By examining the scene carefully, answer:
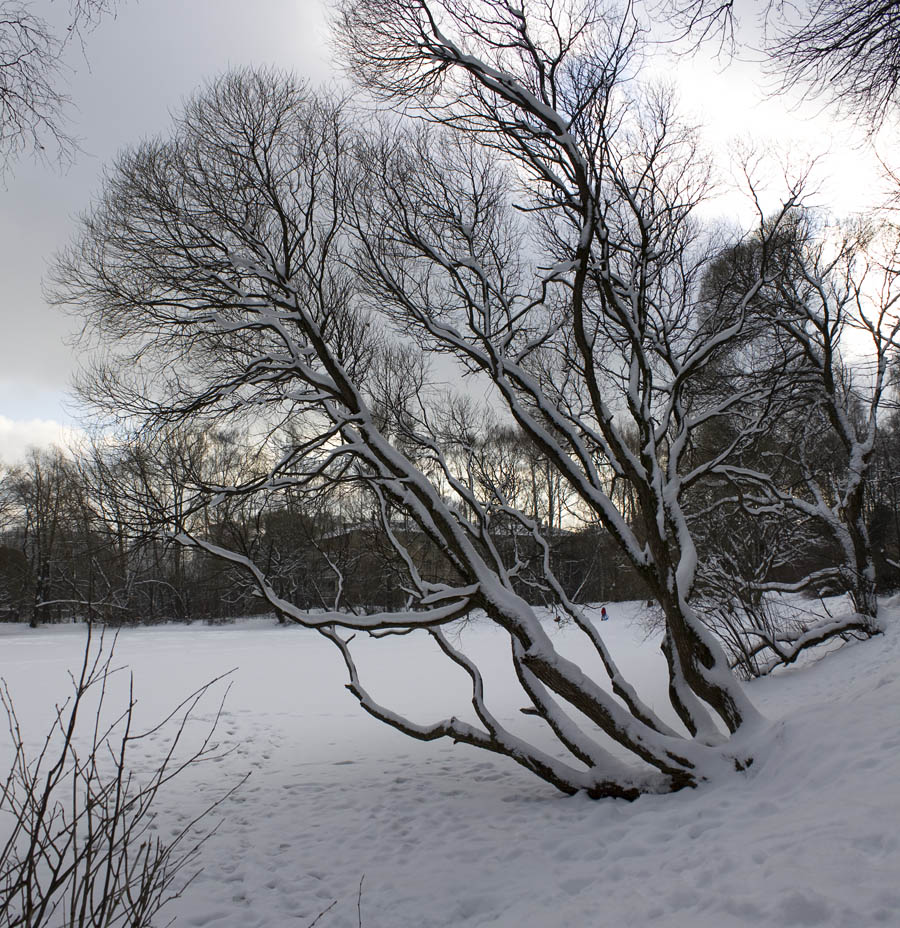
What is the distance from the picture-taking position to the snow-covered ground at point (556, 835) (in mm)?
3031

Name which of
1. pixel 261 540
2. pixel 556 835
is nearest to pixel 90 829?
pixel 556 835

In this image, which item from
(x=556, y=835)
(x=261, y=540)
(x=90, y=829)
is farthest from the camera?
(x=261, y=540)

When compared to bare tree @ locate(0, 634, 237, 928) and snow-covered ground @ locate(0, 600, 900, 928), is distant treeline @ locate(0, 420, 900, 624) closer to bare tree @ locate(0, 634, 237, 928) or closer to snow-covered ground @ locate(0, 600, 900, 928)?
bare tree @ locate(0, 634, 237, 928)

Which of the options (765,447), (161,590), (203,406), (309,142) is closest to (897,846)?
(203,406)

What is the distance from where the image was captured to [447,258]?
6688 mm

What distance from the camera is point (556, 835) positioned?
4641 mm

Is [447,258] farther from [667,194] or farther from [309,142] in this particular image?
[667,194]

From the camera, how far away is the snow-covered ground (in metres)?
3.03

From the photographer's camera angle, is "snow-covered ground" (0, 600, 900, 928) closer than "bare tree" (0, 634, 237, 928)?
No

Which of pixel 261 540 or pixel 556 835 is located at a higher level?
pixel 261 540

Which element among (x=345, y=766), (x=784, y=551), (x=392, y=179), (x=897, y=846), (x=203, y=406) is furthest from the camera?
(x=784, y=551)

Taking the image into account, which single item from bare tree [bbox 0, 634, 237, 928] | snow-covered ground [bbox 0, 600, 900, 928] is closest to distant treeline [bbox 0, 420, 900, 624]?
bare tree [bbox 0, 634, 237, 928]

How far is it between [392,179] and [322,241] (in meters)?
1.08

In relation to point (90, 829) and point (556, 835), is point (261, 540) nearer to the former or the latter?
point (556, 835)
